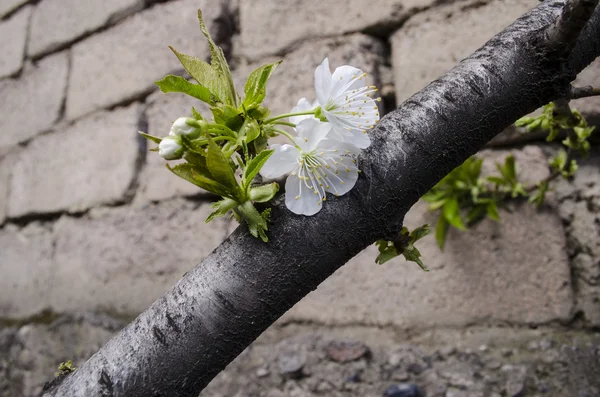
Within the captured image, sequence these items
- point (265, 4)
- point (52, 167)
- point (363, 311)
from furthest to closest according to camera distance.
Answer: point (52, 167) → point (265, 4) → point (363, 311)

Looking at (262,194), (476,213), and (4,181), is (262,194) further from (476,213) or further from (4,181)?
(4,181)

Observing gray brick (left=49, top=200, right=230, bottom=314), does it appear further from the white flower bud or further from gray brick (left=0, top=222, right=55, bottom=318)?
the white flower bud

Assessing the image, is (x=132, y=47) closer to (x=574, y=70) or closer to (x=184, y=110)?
(x=184, y=110)

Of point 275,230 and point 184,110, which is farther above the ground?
point 275,230

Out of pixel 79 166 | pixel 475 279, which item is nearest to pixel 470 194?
pixel 475 279

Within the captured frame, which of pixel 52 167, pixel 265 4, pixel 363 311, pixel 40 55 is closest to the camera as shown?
pixel 363 311

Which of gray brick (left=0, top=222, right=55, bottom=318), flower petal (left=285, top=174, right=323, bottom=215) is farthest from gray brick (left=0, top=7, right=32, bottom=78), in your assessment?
flower petal (left=285, top=174, right=323, bottom=215)

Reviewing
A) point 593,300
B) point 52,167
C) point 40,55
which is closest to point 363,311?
point 593,300

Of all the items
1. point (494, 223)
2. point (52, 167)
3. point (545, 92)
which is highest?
point (545, 92)

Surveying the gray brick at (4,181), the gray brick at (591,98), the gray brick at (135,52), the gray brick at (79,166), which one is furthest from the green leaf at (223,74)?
the gray brick at (4,181)
